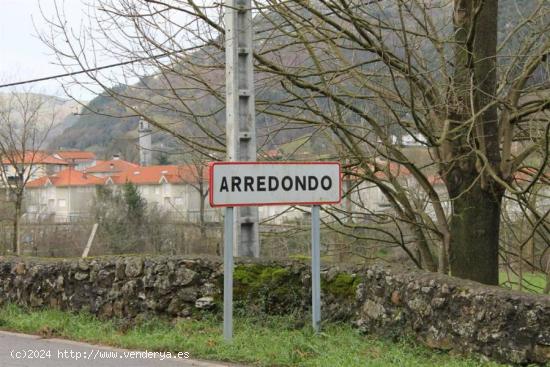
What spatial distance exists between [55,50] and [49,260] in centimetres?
331

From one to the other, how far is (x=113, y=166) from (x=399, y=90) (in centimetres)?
8912

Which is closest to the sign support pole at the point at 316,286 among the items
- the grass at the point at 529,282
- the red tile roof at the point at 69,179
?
the grass at the point at 529,282

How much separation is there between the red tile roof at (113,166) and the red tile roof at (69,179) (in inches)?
232

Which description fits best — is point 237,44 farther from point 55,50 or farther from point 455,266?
point 455,266

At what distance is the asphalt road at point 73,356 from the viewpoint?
270 inches

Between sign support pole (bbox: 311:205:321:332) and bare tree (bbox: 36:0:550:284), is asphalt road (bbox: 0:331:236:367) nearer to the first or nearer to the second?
Answer: sign support pole (bbox: 311:205:321:332)

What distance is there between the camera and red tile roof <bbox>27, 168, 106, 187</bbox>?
81.2m

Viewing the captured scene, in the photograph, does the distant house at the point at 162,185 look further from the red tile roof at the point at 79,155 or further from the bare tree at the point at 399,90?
the bare tree at the point at 399,90

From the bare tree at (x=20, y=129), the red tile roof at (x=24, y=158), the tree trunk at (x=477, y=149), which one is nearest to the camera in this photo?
the tree trunk at (x=477, y=149)

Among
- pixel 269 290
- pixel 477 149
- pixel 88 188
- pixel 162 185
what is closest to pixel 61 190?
pixel 88 188

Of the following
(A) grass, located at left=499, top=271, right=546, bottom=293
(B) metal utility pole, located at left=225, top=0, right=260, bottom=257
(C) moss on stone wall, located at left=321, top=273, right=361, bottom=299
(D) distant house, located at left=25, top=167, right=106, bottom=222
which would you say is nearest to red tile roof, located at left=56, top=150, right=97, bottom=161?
(D) distant house, located at left=25, top=167, right=106, bottom=222

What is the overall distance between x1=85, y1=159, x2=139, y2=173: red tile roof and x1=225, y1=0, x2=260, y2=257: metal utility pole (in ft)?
285

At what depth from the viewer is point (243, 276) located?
8.41m

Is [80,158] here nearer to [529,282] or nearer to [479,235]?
[529,282]
